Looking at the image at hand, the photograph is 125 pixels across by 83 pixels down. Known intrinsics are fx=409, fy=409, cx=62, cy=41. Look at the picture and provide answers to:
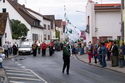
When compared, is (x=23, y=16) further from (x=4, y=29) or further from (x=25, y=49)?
(x=25, y=49)

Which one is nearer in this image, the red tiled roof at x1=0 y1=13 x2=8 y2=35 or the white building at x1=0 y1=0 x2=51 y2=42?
the red tiled roof at x1=0 y1=13 x2=8 y2=35

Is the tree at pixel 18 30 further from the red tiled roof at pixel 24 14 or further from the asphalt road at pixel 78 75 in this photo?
the asphalt road at pixel 78 75

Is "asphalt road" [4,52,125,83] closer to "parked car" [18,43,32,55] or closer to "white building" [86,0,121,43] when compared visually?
"white building" [86,0,121,43]

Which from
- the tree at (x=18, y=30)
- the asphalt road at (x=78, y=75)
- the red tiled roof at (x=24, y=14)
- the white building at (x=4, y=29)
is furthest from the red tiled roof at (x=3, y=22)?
the asphalt road at (x=78, y=75)

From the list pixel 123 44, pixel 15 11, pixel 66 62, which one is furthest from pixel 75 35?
pixel 15 11

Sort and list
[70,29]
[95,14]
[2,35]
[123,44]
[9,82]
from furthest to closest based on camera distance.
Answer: [2,35] < [95,14] < [70,29] < [123,44] < [9,82]

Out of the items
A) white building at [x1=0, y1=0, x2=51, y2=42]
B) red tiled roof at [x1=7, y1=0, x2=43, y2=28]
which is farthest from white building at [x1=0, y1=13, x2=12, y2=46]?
red tiled roof at [x1=7, y1=0, x2=43, y2=28]

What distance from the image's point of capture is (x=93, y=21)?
49.9 m

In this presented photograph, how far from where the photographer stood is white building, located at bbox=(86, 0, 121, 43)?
1909 inches

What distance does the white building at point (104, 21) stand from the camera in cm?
4850

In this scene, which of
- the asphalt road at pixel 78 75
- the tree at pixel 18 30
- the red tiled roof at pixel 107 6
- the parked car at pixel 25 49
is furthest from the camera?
A: the tree at pixel 18 30

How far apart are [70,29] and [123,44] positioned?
18820 millimetres

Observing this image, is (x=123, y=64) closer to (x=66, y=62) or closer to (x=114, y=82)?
(x=66, y=62)

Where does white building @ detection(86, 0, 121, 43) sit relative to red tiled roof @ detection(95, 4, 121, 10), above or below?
below
